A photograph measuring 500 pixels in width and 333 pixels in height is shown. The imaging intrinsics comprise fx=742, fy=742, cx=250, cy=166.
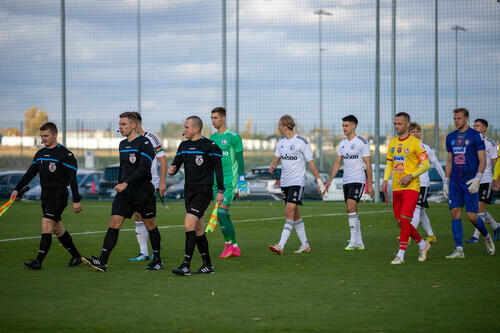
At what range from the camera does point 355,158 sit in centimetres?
1180

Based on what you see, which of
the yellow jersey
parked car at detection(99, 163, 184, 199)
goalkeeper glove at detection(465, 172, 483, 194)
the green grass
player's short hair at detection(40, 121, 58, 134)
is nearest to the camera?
the green grass

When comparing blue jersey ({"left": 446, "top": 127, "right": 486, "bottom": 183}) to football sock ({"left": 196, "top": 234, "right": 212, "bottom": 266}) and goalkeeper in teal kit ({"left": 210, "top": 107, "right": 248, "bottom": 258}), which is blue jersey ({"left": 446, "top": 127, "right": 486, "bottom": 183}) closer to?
goalkeeper in teal kit ({"left": 210, "top": 107, "right": 248, "bottom": 258})

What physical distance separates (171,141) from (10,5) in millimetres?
8161

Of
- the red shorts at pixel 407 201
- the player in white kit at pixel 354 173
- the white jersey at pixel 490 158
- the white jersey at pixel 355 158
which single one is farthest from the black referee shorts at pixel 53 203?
the white jersey at pixel 490 158

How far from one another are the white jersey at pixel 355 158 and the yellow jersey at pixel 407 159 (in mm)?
1413

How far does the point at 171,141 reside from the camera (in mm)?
28891

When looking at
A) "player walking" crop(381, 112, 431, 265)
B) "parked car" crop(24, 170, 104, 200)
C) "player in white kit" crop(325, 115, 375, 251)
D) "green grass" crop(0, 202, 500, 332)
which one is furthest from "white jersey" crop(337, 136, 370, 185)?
"parked car" crop(24, 170, 104, 200)

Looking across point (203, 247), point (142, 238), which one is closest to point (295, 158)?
point (142, 238)

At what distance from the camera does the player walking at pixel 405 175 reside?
395 inches

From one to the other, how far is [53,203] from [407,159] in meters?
4.80

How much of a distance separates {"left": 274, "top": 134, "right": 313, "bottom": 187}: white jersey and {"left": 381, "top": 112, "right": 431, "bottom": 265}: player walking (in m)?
1.49

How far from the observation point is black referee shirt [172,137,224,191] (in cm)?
923

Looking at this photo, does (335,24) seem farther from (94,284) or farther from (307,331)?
(307,331)

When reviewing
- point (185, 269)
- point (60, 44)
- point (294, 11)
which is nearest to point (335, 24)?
point (294, 11)
